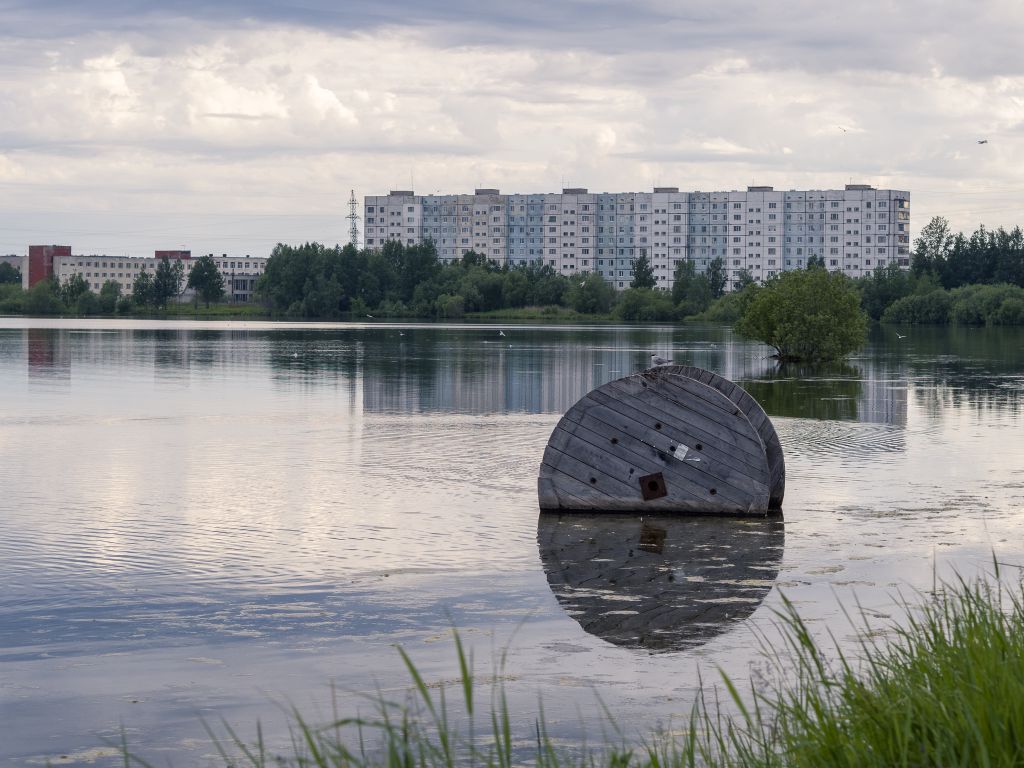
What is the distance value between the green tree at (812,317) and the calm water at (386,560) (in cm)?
2330

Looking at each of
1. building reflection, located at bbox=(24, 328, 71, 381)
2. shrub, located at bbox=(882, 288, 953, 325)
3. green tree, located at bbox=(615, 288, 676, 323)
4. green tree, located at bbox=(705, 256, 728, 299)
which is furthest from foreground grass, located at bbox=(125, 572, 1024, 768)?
green tree, located at bbox=(705, 256, 728, 299)

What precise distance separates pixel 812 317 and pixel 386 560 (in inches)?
1645

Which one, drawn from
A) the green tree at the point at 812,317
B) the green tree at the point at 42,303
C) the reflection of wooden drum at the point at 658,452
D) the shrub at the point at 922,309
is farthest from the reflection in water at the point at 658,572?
the green tree at the point at 42,303

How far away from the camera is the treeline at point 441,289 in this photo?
168625mm

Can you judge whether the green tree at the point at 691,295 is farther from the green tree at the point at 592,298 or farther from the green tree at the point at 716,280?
the green tree at the point at 716,280

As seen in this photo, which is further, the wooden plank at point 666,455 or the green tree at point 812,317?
the green tree at point 812,317

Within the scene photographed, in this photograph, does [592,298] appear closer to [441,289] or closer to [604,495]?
[441,289]

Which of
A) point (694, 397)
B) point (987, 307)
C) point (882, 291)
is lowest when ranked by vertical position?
point (694, 397)

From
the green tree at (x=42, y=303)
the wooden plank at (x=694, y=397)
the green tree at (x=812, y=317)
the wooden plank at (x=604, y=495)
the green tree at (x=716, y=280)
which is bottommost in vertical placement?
the wooden plank at (x=604, y=495)

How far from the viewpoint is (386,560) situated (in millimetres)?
13039

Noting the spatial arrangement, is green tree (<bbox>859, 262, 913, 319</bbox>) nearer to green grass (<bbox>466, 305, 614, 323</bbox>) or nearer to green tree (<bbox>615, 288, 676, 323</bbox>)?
green tree (<bbox>615, 288, 676, 323</bbox>)

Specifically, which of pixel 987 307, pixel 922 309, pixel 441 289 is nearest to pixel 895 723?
pixel 987 307

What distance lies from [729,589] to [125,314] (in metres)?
185

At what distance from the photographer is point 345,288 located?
19150 centimetres
